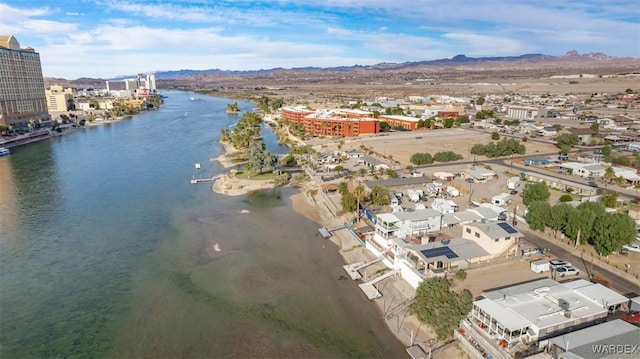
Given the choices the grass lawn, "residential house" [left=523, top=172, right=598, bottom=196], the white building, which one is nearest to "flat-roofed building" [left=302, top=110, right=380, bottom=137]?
the grass lawn

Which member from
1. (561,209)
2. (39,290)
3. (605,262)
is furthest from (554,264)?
(39,290)

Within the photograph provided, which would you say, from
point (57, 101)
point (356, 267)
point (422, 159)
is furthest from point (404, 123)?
point (57, 101)

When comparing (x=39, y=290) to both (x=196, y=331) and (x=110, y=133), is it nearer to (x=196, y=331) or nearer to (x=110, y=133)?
(x=196, y=331)

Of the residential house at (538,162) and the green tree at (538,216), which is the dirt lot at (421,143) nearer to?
the residential house at (538,162)

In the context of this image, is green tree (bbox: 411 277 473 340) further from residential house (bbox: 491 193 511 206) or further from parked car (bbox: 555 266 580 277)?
residential house (bbox: 491 193 511 206)

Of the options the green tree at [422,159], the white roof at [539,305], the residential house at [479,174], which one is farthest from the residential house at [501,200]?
the green tree at [422,159]

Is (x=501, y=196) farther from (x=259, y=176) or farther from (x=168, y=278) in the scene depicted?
(x=168, y=278)
